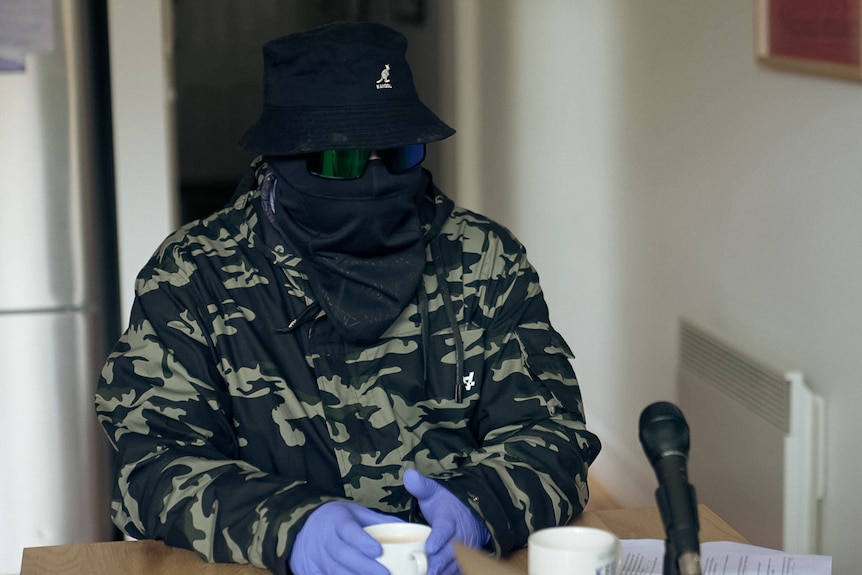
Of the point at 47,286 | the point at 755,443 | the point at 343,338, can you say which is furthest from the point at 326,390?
the point at 47,286

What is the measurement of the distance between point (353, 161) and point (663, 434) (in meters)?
0.72

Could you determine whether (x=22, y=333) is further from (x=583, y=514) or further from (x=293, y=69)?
(x=583, y=514)

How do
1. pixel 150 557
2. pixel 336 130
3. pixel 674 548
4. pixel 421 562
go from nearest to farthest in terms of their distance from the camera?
pixel 674 548
pixel 421 562
pixel 150 557
pixel 336 130

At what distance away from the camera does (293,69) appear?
1.46 m

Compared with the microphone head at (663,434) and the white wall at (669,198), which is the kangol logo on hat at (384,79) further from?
the white wall at (669,198)

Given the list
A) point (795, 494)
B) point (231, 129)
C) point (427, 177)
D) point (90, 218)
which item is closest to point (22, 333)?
point (90, 218)

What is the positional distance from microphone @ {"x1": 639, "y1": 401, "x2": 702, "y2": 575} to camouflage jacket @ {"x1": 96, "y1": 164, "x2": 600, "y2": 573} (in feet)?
1.41

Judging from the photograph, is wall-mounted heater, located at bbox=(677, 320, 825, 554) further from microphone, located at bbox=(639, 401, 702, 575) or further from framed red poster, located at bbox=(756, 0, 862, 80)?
microphone, located at bbox=(639, 401, 702, 575)

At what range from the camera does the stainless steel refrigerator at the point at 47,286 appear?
9.33 feet

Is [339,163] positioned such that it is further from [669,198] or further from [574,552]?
[669,198]

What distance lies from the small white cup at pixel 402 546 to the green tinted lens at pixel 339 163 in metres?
0.52

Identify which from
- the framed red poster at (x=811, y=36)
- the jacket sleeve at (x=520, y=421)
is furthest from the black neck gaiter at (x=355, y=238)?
the framed red poster at (x=811, y=36)

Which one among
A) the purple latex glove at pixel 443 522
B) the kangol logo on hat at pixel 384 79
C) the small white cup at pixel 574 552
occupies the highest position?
the kangol logo on hat at pixel 384 79

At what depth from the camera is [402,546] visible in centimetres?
110
